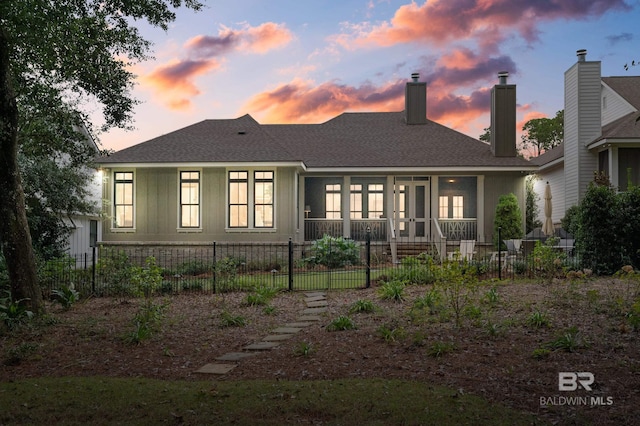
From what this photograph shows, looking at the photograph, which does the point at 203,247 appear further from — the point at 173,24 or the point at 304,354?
the point at 304,354

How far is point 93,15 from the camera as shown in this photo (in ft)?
33.2

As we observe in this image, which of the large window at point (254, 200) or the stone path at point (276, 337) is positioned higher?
the large window at point (254, 200)

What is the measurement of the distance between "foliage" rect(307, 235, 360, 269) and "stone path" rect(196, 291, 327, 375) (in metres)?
5.88

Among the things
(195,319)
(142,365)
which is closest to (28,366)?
(142,365)

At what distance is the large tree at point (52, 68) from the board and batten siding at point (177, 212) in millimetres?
8142

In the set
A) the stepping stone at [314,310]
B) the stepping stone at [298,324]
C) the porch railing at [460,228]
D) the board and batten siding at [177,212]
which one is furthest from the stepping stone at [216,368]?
the porch railing at [460,228]

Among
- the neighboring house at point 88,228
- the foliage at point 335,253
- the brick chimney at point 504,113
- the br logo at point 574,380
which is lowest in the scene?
the br logo at point 574,380

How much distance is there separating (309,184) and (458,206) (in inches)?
231

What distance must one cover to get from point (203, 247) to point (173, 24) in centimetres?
1003

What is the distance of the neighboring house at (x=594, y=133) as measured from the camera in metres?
18.3

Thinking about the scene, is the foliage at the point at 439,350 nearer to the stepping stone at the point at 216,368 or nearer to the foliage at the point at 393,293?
the stepping stone at the point at 216,368

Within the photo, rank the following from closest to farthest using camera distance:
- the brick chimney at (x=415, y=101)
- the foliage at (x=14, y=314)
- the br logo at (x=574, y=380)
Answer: the br logo at (x=574, y=380), the foliage at (x=14, y=314), the brick chimney at (x=415, y=101)

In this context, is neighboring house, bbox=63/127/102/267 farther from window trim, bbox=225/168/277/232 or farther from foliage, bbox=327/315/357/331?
foliage, bbox=327/315/357/331

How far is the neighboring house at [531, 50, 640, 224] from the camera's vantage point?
18344mm
